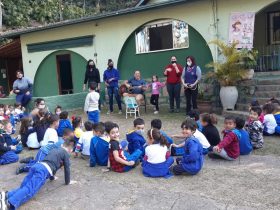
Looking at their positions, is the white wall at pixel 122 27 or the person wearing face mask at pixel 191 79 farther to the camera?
the white wall at pixel 122 27

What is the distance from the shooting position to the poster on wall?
35.7ft

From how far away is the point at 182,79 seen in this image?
1059 centimetres

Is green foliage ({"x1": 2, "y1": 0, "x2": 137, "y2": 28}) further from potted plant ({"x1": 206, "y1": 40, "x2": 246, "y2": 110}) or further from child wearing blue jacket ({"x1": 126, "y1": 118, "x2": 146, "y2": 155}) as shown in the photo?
child wearing blue jacket ({"x1": 126, "y1": 118, "x2": 146, "y2": 155})

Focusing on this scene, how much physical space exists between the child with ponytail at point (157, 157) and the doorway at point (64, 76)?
1099cm

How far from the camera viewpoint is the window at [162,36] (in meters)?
12.3

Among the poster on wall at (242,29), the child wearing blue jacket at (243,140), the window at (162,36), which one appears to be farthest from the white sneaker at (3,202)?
the window at (162,36)

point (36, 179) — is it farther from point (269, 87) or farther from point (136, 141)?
point (269, 87)

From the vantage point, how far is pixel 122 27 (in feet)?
44.5

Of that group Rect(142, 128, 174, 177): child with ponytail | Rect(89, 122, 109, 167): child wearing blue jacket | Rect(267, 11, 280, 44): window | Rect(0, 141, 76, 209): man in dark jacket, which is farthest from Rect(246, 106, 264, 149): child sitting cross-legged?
Rect(267, 11, 280, 44): window

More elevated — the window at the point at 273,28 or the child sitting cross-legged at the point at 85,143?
the window at the point at 273,28

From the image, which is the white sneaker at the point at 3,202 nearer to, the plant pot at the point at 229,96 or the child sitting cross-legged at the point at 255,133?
the child sitting cross-legged at the point at 255,133

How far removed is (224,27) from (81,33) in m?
6.03

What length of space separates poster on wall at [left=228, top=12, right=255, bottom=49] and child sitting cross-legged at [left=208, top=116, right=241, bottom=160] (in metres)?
5.19

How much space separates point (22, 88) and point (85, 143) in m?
5.87
